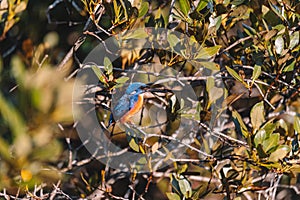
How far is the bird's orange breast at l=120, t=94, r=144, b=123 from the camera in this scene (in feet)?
5.06

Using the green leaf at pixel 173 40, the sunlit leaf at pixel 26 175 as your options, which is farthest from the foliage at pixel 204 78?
the sunlit leaf at pixel 26 175

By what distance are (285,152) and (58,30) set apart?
3.65ft

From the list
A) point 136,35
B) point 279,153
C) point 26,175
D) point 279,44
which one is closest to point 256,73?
point 279,44

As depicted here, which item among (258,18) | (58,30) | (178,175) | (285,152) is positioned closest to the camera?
(285,152)

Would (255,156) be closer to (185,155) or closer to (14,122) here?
(185,155)

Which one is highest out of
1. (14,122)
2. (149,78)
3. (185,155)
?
(14,122)

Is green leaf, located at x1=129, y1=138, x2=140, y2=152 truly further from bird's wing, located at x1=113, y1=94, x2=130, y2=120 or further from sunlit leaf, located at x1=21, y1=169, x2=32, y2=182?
sunlit leaf, located at x1=21, y1=169, x2=32, y2=182

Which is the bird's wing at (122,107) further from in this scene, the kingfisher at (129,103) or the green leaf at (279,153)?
the green leaf at (279,153)

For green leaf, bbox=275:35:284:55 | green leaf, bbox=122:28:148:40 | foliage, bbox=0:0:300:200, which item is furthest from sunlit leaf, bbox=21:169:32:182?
green leaf, bbox=275:35:284:55

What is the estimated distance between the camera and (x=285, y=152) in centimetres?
134

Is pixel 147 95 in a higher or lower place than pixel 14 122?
lower

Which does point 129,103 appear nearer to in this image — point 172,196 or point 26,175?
point 172,196

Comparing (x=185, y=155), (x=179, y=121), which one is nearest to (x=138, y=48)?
(x=179, y=121)

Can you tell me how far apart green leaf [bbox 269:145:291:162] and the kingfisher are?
425 mm
